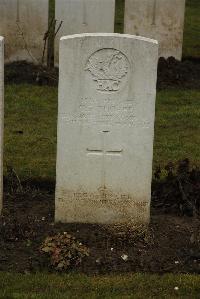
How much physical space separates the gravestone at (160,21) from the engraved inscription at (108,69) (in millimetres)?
6766

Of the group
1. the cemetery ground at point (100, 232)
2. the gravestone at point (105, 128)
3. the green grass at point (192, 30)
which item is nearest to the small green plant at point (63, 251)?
the cemetery ground at point (100, 232)

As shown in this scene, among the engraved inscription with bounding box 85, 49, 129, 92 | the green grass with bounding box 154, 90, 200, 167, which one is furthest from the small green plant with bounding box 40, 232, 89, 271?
the green grass with bounding box 154, 90, 200, 167

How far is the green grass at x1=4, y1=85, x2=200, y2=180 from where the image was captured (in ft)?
29.5

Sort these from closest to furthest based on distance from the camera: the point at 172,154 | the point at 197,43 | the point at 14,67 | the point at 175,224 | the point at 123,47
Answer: the point at 123,47 < the point at 175,224 < the point at 172,154 < the point at 14,67 < the point at 197,43

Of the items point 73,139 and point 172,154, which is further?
point 172,154

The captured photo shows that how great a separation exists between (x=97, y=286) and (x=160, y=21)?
27.0 ft

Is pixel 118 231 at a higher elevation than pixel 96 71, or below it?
below

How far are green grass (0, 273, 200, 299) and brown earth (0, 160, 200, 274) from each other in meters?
0.17

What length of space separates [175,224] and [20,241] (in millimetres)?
1397

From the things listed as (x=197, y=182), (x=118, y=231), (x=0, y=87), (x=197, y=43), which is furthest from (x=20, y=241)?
(x=197, y=43)

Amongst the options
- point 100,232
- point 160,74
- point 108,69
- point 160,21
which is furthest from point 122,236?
point 160,21

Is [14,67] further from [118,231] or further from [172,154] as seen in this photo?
[118,231]

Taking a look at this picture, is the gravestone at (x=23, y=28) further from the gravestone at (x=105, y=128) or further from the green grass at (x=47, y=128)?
the gravestone at (x=105, y=128)

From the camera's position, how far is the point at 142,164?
23.2 ft
